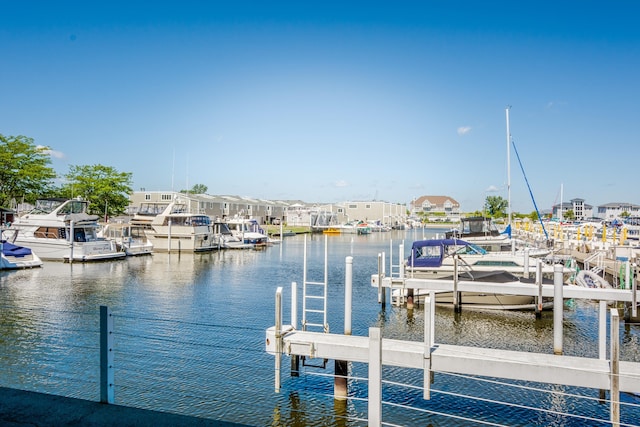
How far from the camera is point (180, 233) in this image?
1986 inches

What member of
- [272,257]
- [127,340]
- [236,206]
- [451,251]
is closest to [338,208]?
[236,206]

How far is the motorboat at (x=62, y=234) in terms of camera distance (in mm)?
38438

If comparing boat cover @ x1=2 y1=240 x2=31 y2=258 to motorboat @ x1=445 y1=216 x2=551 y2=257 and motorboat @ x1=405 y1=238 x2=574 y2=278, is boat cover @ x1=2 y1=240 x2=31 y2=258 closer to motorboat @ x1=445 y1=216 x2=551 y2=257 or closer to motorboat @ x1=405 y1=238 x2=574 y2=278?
motorboat @ x1=405 y1=238 x2=574 y2=278

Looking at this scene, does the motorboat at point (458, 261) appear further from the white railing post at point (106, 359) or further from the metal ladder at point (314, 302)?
the white railing post at point (106, 359)

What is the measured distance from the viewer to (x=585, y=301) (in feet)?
76.1

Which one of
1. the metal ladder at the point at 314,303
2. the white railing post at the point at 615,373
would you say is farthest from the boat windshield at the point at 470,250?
the white railing post at the point at 615,373

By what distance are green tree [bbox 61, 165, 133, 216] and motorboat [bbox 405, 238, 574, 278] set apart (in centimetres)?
5172

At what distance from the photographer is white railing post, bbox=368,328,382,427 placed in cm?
577

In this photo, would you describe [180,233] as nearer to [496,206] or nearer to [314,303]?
[314,303]

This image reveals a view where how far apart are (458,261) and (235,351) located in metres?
12.7

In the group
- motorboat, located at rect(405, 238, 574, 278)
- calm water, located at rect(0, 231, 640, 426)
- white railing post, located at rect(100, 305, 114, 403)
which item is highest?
white railing post, located at rect(100, 305, 114, 403)

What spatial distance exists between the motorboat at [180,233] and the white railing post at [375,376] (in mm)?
46463

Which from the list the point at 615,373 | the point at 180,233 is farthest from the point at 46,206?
the point at 615,373

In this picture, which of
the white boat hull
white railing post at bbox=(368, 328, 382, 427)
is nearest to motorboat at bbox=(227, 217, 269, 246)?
the white boat hull
